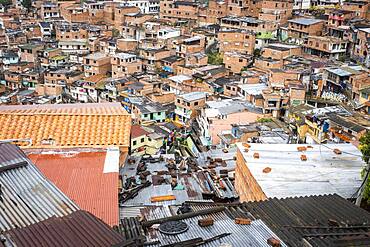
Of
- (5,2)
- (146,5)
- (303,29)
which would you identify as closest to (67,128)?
(303,29)

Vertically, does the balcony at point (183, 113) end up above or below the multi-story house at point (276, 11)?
below

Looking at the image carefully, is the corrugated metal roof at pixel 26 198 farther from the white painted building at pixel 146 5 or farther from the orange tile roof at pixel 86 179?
the white painted building at pixel 146 5

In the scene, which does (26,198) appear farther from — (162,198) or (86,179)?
(162,198)

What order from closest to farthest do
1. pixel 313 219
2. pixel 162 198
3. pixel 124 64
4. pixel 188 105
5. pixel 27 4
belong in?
1. pixel 313 219
2. pixel 162 198
3. pixel 188 105
4. pixel 124 64
5. pixel 27 4

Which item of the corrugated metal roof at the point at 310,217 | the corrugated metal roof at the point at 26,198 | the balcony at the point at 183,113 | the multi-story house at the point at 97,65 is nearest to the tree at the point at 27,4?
the multi-story house at the point at 97,65

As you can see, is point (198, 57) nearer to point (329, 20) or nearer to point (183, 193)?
point (329, 20)

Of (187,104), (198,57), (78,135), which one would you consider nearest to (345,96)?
(187,104)

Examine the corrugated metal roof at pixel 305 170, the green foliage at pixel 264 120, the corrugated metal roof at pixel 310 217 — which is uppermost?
the corrugated metal roof at pixel 310 217
